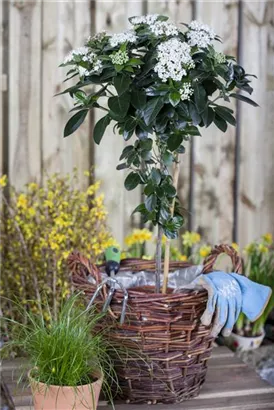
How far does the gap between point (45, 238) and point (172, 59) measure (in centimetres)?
135

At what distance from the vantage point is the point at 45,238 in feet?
12.0

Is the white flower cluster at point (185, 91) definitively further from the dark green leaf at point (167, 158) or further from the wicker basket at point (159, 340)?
the wicker basket at point (159, 340)

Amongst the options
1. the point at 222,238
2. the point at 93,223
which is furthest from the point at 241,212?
the point at 93,223

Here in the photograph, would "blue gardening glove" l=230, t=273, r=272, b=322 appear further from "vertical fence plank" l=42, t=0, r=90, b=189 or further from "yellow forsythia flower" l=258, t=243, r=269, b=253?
"vertical fence plank" l=42, t=0, r=90, b=189

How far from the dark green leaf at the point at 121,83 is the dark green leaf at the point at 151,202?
0.36 meters

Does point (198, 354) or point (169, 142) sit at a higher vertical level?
point (169, 142)

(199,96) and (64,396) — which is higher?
(199,96)

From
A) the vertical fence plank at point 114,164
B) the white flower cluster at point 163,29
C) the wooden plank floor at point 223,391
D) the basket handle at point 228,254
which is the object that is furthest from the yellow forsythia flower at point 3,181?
the white flower cluster at point 163,29

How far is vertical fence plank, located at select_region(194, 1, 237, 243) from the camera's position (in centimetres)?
416

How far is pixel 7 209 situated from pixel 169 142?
1.42 meters

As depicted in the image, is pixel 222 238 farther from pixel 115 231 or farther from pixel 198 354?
pixel 198 354

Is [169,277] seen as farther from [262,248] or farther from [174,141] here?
[262,248]

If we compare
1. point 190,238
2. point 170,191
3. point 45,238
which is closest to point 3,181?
point 45,238

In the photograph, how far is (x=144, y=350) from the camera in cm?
276
